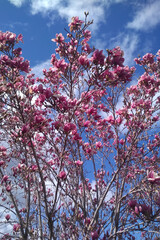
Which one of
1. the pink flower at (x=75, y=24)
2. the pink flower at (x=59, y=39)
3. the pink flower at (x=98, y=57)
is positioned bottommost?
the pink flower at (x=98, y=57)

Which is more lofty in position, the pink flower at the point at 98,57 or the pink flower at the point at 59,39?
the pink flower at the point at 59,39

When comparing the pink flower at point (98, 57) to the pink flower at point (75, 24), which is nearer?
the pink flower at point (98, 57)

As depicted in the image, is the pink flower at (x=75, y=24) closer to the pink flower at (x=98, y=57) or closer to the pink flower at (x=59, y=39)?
the pink flower at (x=59, y=39)

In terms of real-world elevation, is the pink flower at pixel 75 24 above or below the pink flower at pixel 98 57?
above

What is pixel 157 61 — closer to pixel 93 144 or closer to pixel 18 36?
pixel 93 144

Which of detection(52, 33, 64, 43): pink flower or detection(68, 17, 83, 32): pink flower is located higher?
detection(68, 17, 83, 32): pink flower

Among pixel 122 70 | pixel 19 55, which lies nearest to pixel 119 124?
pixel 122 70

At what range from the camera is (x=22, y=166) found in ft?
9.75

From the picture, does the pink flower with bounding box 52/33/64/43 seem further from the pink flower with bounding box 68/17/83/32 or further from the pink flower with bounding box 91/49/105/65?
the pink flower with bounding box 91/49/105/65

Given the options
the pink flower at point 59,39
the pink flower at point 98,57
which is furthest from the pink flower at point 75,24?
the pink flower at point 98,57

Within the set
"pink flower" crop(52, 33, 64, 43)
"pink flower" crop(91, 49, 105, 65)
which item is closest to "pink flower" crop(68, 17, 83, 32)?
"pink flower" crop(52, 33, 64, 43)

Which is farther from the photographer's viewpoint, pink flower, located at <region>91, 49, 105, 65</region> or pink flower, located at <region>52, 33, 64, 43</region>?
pink flower, located at <region>52, 33, 64, 43</region>

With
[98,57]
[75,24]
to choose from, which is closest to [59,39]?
[75,24]

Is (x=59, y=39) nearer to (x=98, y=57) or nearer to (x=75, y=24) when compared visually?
(x=75, y=24)
